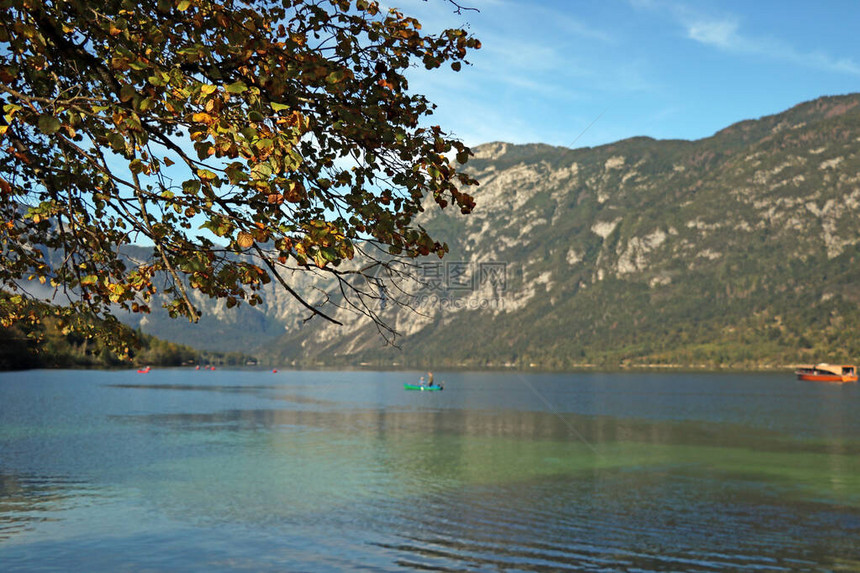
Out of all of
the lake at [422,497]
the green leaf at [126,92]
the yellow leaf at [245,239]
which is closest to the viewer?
the green leaf at [126,92]

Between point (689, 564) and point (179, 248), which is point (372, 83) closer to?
point (179, 248)

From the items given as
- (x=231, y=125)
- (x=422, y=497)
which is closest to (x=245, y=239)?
(x=231, y=125)

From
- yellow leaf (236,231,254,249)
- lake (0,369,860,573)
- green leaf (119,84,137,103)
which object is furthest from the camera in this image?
lake (0,369,860,573)

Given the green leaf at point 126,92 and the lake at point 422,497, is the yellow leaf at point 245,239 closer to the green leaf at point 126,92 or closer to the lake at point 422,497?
the green leaf at point 126,92

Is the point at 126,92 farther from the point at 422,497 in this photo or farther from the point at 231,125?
the point at 422,497

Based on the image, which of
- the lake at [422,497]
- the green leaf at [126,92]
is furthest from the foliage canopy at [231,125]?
the lake at [422,497]

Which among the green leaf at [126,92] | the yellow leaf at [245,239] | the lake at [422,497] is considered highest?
the green leaf at [126,92]

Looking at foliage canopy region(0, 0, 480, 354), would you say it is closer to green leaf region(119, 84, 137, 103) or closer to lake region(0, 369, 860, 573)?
green leaf region(119, 84, 137, 103)

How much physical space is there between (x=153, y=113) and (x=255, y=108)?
1370 mm

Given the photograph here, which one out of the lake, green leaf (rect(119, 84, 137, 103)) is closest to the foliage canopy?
green leaf (rect(119, 84, 137, 103))

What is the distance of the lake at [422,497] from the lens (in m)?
28.4

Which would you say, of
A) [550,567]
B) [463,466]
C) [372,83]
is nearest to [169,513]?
[550,567]

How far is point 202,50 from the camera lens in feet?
23.7

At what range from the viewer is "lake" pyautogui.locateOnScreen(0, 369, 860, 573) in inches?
1117
